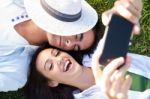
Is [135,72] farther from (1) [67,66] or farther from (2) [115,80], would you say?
(2) [115,80]

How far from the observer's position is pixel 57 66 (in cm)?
263

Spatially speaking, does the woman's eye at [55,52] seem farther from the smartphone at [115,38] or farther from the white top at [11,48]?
the smartphone at [115,38]

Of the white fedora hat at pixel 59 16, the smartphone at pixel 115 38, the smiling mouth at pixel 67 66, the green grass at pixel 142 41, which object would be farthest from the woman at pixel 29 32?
the smartphone at pixel 115 38

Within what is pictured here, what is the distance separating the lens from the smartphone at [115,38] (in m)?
1.93

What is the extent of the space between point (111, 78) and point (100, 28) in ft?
3.32

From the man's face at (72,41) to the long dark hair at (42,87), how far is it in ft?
0.23

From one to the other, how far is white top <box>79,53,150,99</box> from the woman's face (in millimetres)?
143

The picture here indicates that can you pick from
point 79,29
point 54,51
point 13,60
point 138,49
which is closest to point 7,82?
point 13,60

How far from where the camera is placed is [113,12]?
6.51ft

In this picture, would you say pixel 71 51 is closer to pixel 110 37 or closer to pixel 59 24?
pixel 59 24

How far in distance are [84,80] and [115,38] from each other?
0.79m

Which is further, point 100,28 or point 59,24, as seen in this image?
point 100,28

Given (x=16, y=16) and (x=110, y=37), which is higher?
(x=110, y=37)

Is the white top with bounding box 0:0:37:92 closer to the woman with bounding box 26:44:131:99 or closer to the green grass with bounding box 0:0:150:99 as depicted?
the woman with bounding box 26:44:131:99
